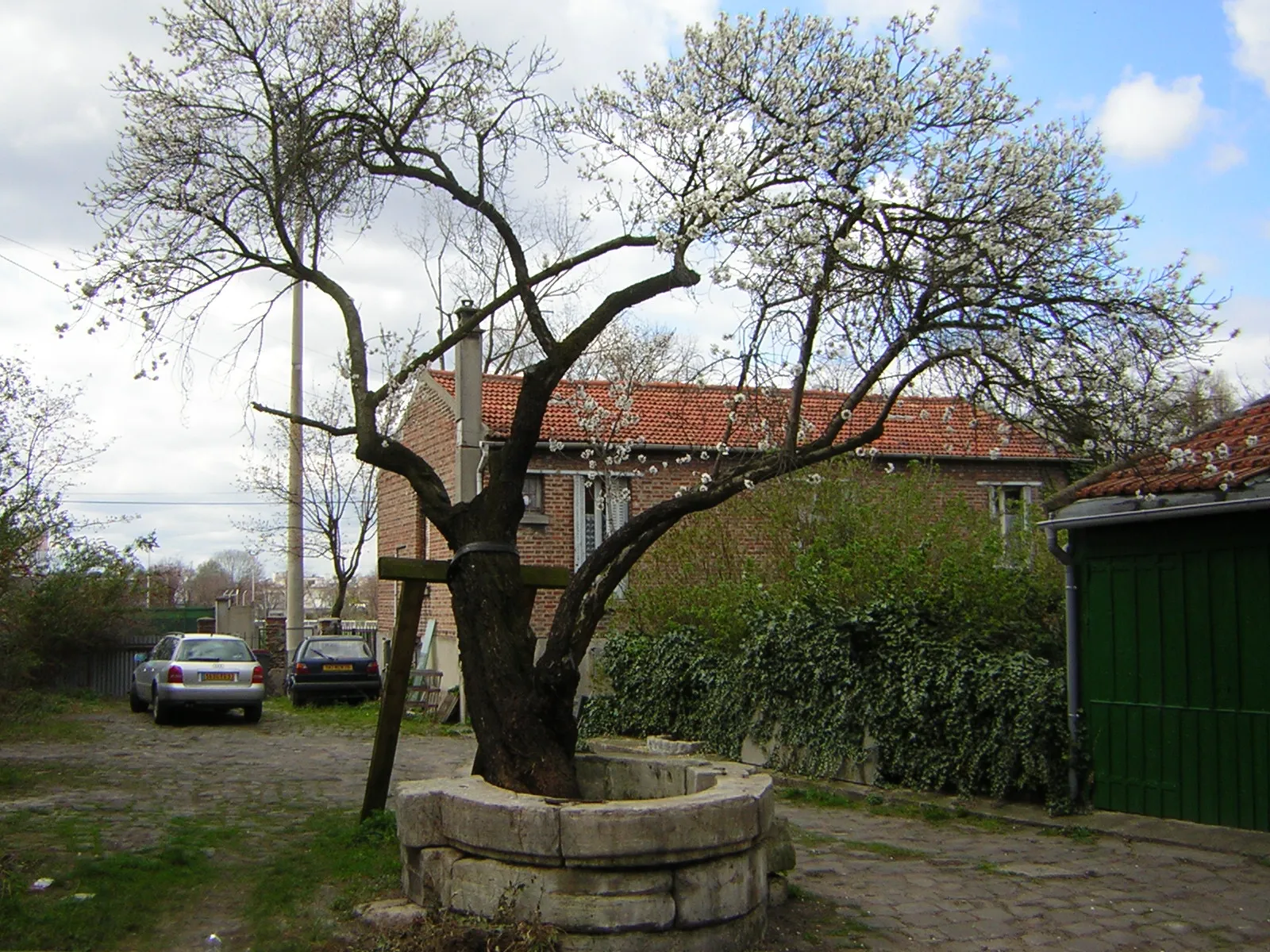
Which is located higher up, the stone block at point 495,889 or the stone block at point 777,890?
the stone block at point 495,889

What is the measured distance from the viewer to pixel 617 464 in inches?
771

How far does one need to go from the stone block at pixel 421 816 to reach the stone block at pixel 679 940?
1078mm

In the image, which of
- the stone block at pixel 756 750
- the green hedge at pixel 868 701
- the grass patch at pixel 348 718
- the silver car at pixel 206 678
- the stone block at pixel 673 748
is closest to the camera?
the stone block at pixel 673 748

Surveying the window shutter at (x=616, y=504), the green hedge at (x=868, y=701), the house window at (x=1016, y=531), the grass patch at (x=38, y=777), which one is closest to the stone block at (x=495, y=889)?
the green hedge at (x=868, y=701)

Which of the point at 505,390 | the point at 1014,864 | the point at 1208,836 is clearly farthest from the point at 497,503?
the point at 505,390

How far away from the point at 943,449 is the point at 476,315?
13412 millimetres

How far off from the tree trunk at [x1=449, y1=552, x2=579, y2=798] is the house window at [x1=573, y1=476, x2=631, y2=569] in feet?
38.6

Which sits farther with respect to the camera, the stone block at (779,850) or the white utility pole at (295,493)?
the white utility pole at (295,493)

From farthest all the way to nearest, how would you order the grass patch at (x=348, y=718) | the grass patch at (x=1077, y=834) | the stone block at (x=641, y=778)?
the grass patch at (x=348, y=718), the grass patch at (x=1077, y=834), the stone block at (x=641, y=778)

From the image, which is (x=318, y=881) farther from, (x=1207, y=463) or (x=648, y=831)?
(x=1207, y=463)

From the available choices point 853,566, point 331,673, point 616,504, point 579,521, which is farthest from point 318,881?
point 331,673

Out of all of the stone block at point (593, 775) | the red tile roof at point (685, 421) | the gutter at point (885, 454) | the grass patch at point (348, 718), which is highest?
the red tile roof at point (685, 421)

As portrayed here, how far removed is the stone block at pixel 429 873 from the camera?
6.18 meters

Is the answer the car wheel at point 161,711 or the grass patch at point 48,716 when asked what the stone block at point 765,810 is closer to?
the grass patch at point 48,716
